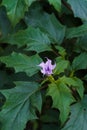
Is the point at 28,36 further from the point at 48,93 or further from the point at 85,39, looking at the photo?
the point at 48,93

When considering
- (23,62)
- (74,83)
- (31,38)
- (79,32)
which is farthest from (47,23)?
(74,83)

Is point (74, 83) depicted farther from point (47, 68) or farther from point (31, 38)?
point (31, 38)

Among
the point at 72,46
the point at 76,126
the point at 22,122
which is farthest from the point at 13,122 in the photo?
the point at 72,46

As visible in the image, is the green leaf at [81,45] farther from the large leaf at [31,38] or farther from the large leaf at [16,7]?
the large leaf at [16,7]

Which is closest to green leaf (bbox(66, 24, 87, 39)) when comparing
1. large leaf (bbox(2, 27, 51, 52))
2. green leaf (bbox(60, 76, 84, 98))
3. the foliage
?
the foliage

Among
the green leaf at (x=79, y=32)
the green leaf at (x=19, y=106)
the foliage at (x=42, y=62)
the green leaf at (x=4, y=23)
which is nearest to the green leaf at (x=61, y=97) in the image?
the foliage at (x=42, y=62)
